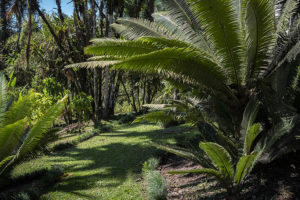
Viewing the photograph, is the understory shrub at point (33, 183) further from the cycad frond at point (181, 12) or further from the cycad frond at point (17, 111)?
the cycad frond at point (181, 12)

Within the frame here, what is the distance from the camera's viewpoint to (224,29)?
4078 mm

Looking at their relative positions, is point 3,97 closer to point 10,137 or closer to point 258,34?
point 10,137

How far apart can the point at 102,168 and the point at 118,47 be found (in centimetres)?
314

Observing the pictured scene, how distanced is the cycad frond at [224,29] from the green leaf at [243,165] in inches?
77.2

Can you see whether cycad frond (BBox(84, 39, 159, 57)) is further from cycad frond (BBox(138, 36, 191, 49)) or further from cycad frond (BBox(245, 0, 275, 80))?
cycad frond (BBox(245, 0, 275, 80))

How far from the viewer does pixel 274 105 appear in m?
3.92

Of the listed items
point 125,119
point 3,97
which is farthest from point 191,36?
point 125,119

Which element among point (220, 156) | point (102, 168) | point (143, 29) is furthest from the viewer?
point (102, 168)

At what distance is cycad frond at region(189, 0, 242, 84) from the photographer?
387 centimetres

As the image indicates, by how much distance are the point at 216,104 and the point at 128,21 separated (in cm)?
273

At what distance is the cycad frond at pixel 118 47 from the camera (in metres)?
4.41

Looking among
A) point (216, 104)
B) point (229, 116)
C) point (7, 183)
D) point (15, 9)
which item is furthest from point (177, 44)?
point (15, 9)

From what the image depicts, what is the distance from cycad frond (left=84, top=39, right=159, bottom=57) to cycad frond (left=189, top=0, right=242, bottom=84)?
1.05 m

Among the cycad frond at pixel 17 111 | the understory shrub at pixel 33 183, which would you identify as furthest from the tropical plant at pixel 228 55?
the understory shrub at pixel 33 183
